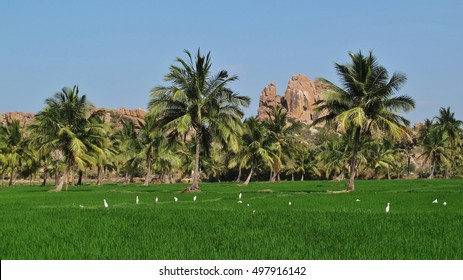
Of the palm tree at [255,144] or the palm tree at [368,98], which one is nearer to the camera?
the palm tree at [368,98]

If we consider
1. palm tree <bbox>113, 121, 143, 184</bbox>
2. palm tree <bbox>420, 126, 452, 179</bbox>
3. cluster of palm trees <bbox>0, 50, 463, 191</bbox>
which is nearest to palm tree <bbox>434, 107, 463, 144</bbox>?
palm tree <bbox>420, 126, 452, 179</bbox>

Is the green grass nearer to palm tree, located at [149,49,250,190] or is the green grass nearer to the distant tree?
palm tree, located at [149,49,250,190]

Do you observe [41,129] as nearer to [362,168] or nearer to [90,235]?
[90,235]

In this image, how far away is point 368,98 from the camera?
3247 cm

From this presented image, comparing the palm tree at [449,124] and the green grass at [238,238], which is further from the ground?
the palm tree at [449,124]

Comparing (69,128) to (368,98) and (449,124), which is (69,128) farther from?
(449,124)

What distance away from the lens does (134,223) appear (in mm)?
12398

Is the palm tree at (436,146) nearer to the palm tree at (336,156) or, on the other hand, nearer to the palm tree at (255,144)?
the palm tree at (336,156)

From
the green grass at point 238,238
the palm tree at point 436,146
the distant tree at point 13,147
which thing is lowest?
the green grass at point 238,238

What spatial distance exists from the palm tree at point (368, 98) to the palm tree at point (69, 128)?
63.2 feet

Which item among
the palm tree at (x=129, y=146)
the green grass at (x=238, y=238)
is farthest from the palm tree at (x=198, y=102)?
the palm tree at (x=129, y=146)

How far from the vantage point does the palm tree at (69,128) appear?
3884 cm

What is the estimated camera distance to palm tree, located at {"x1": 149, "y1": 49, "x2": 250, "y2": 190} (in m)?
32.7

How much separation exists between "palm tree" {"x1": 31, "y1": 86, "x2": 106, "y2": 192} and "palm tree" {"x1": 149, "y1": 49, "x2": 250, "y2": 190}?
900 cm
